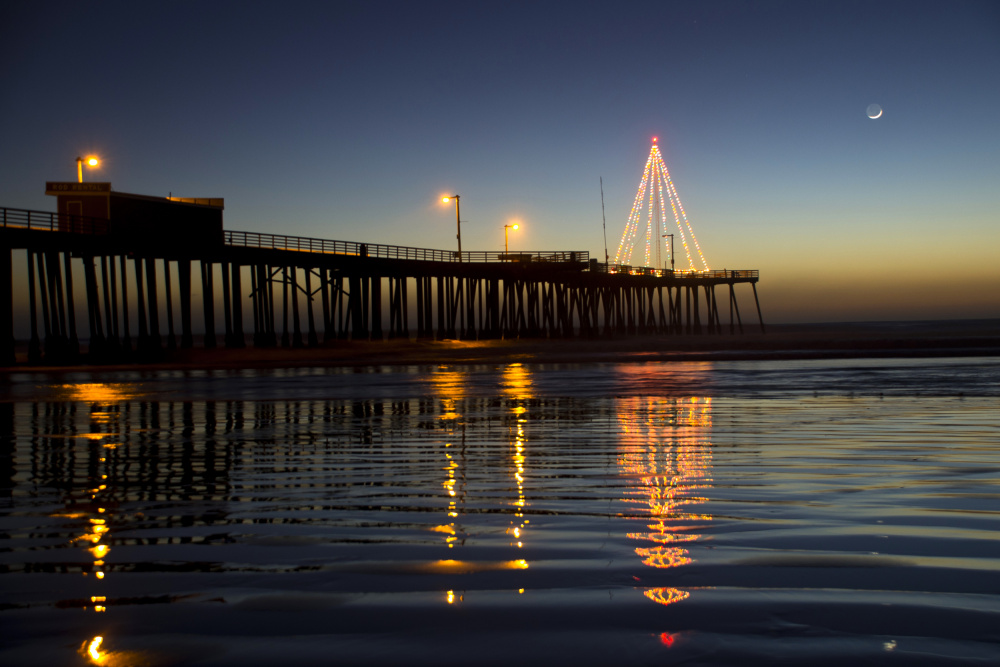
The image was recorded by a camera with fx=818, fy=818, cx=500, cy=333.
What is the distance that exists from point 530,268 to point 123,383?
3527 cm

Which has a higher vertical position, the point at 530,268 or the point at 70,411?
the point at 530,268

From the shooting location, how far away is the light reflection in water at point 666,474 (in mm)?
3203

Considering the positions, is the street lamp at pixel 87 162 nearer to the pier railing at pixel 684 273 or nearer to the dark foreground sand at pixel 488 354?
the dark foreground sand at pixel 488 354

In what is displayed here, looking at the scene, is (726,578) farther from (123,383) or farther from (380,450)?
(123,383)

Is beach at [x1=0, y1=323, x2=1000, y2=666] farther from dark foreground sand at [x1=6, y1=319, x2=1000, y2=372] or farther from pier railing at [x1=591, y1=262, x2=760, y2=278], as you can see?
pier railing at [x1=591, y1=262, x2=760, y2=278]

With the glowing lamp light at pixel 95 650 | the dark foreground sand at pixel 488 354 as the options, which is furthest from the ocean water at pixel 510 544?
the dark foreground sand at pixel 488 354

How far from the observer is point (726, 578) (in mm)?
2805

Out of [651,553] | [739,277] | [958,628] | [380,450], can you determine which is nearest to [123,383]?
[380,450]

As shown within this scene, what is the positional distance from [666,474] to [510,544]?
81.1 inches

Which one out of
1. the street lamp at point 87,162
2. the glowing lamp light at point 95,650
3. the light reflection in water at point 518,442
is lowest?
the glowing lamp light at point 95,650

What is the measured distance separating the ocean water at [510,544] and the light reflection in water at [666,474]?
0.08ft

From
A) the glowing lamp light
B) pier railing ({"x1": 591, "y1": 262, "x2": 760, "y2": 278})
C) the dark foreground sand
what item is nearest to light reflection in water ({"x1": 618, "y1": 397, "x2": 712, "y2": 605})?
the glowing lamp light

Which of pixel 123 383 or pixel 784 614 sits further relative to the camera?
pixel 123 383

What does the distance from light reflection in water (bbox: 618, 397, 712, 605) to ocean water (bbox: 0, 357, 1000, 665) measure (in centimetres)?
2
